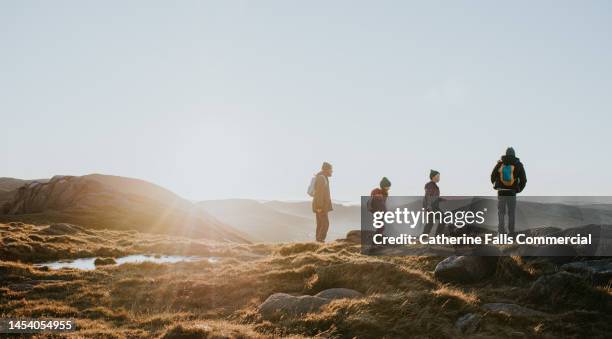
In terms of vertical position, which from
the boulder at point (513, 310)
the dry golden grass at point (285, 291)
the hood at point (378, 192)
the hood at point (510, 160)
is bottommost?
the dry golden grass at point (285, 291)

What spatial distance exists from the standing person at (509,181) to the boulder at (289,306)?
797cm

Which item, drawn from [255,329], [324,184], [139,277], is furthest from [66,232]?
[255,329]

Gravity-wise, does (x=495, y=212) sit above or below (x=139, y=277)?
above

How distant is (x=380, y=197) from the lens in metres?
18.6

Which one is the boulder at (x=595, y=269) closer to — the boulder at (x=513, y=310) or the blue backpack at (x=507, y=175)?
the boulder at (x=513, y=310)

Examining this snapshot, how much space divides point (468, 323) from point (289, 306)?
4.28 m

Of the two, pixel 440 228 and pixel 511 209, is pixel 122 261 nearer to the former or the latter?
pixel 440 228

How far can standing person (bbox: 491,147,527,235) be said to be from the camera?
14.9 metres

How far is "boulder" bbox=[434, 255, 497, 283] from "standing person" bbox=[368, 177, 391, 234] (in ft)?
18.0

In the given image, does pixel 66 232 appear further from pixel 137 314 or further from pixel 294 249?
pixel 137 314

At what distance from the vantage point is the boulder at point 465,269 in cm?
1278

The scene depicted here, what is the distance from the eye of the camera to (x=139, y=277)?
58.0ft

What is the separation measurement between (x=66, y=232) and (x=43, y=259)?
50.9 feet

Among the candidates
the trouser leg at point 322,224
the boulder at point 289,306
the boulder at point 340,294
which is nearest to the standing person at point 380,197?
the trouser leg at point 322,224
